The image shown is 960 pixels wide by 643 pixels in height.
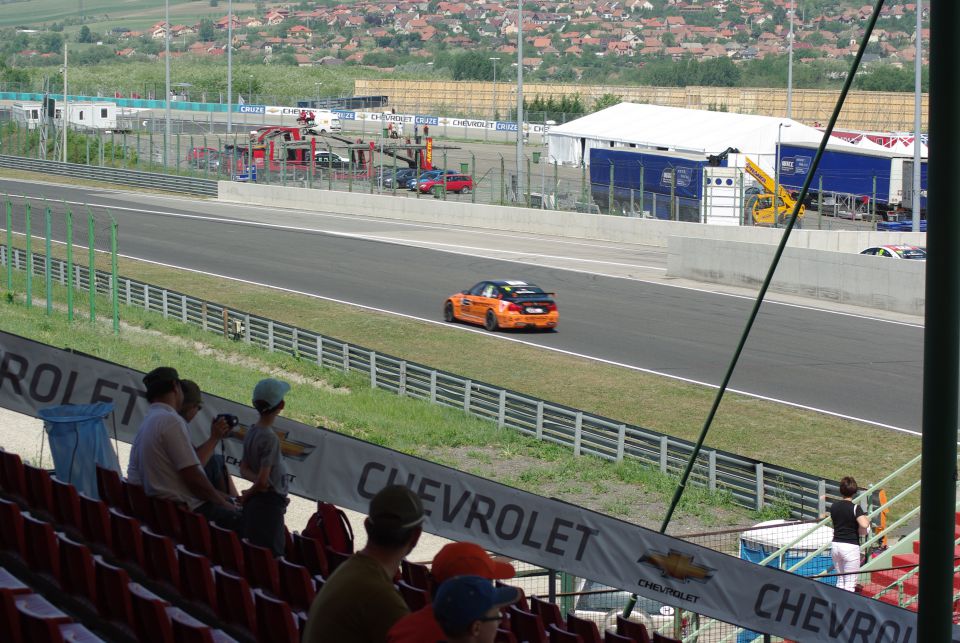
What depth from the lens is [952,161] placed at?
438cm

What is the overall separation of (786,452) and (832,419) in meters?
1.95

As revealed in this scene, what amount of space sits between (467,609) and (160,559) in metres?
4.05

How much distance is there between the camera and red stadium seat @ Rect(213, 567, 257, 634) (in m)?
6.49

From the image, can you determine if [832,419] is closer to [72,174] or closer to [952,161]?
[952,161]

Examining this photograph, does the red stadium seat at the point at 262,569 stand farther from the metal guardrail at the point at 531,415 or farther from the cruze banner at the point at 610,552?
the metal guardrail at the point at 531,415

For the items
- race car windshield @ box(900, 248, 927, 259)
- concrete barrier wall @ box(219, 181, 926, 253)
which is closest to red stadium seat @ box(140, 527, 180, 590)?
race car windshield @ box(900, 248, 927, 259)

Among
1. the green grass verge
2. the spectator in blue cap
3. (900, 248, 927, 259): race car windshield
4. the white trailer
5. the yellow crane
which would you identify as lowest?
the green grass verge

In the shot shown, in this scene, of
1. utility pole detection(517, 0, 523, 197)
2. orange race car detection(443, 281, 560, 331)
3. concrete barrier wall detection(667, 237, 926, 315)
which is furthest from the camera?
utility pole detection(517, 0, 523, 197)

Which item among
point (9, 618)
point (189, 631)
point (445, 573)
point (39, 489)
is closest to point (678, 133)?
point (39, 489)

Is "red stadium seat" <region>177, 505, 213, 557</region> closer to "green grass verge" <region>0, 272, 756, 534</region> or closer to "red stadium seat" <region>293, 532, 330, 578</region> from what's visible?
"red stadium seat" <region>293, 532, 330, 578</region>

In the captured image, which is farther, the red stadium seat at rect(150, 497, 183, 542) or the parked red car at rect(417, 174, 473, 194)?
the parked red car at rect(417, 174, 473, 194)

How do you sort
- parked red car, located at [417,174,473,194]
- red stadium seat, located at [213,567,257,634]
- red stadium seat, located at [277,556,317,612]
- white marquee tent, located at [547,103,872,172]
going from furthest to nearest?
white marquee tent, located at [547,103,872,172]
parked red car, located at [417,174,473,194]
red stadium seat, located at [277,556,317,612]
red stadium seat, located at [213,567,257,634]

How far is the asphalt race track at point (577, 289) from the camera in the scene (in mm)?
24453

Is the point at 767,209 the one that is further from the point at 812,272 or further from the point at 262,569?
the point at 262,569
